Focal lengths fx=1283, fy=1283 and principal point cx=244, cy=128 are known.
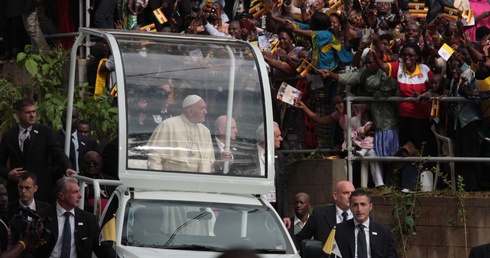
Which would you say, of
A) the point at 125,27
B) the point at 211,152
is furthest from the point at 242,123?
the point at 125,27

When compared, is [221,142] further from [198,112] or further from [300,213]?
[300,213]

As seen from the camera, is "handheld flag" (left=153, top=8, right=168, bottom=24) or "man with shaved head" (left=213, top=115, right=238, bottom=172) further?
"handheld flag" (left=153, top=8, right=168, bottom=24)

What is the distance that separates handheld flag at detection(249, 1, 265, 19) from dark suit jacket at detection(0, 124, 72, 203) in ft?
16.4

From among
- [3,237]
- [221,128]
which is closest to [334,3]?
[221,128]

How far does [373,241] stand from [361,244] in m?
0.13

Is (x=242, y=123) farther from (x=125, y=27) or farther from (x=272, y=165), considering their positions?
(x=125, y=27)

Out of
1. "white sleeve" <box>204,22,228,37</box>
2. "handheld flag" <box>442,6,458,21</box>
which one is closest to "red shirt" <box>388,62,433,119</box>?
"handheld flag" <box>442,6,458,21</box>

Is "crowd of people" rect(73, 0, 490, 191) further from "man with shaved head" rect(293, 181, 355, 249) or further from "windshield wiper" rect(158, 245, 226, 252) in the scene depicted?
"windshield wiper" rect(158, 245, 226, 252)

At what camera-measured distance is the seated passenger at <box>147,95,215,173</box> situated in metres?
13.4

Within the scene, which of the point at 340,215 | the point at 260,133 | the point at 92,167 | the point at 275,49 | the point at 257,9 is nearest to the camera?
the point at 260,133

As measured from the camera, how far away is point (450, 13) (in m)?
16.8

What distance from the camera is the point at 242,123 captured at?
45.5 feet

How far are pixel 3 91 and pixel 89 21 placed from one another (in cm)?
180

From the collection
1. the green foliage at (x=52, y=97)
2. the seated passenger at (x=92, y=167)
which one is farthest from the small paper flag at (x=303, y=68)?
the seated passenger at (x=92, y=167)
